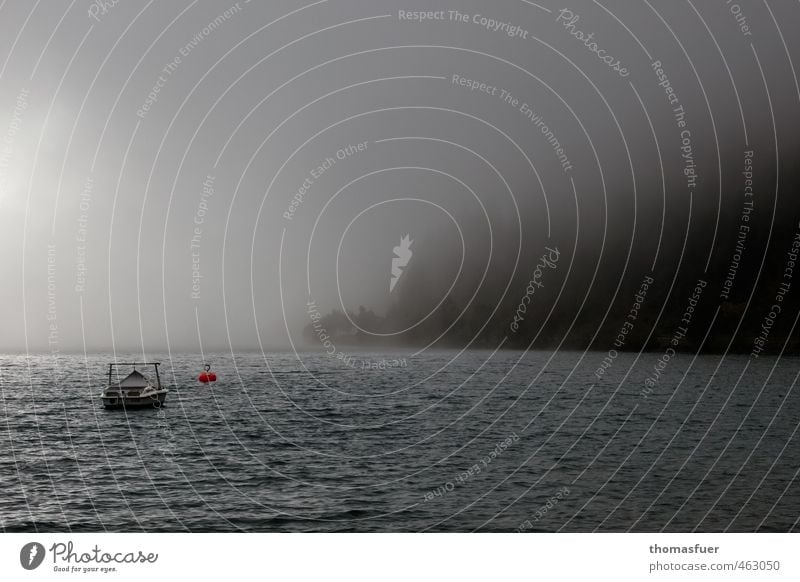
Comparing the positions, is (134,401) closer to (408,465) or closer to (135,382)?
(135,382)

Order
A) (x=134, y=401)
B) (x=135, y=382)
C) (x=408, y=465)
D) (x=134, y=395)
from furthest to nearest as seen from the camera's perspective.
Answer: (x=135, y=382)
(x=134, y=395)
(x=134, y=401)
(x=408, y=465)

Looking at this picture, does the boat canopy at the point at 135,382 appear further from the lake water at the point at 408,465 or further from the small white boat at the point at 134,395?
the lake water at the point at 408,465

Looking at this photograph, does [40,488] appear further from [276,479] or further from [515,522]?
[515,522]

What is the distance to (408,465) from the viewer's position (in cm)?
5359

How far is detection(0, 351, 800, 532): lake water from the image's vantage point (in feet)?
121

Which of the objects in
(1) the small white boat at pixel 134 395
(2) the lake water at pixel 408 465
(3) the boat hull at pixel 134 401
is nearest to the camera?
Result: (2) the lake water at pixel 408 465

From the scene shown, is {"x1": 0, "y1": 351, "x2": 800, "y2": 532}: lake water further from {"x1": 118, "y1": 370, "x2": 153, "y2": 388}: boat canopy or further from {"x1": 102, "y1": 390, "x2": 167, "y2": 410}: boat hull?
{"x1": 118, "y1": 370, "x2": 153, "y2": 388}: boat canopy

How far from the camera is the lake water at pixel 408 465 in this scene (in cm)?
3681

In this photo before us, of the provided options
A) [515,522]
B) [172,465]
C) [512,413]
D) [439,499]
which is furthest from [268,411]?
[515,522]

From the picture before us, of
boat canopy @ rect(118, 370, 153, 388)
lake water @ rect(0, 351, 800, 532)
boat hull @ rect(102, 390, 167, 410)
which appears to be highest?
boat canopy @ rect(118, 370, 153, 388)

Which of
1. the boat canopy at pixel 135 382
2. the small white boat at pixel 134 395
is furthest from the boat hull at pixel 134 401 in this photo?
the boat canopy at pixel 135 382

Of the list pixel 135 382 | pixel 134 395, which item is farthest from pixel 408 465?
pixel 135 382

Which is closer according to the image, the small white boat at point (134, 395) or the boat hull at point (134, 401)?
the boat hull at point (134, 401)

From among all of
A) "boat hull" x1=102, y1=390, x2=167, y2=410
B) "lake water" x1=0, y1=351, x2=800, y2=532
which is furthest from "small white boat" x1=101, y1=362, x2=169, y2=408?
"lake water" x1=0, y1=351, x2=800, y2=532
